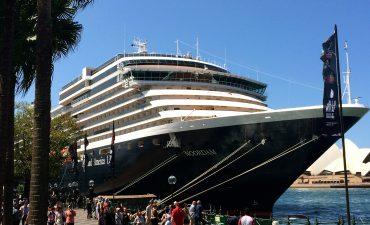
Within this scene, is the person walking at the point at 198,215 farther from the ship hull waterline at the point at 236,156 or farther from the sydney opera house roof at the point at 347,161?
the sydney opera house roof at the point at 347,161

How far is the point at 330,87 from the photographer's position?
1631 centimetres

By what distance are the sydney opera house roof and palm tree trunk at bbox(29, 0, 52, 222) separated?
429ft

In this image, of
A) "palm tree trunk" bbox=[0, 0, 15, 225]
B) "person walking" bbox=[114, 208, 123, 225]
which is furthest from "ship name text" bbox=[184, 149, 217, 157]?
"palm tree trunk" bbox=[0, 0, 15, 225]

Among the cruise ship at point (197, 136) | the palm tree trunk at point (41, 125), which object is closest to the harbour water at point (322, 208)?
the cruise ship at point (197, 136)

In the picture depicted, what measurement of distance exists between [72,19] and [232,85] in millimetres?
22401

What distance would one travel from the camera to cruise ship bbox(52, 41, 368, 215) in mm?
26922

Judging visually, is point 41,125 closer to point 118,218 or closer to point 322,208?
point 118,218

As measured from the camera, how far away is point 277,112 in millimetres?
26734

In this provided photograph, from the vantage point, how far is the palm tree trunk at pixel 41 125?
948cm

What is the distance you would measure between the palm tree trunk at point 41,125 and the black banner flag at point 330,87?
9418mm

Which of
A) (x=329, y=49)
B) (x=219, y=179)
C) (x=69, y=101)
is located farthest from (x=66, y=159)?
(x=329, y=49)

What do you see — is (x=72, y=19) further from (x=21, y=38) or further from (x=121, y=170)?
(x=121, y=170)

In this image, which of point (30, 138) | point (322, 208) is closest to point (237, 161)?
point (30, 138)

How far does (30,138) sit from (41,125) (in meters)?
35.1
